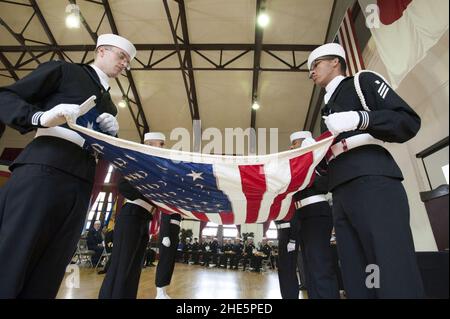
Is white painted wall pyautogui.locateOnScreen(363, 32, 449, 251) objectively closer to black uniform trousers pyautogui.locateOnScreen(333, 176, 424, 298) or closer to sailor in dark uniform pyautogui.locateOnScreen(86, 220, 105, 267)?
black uniform trousers pyautogui.locateOnScreen(333, 176, 424, 298)

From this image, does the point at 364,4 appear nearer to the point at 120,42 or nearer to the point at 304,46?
the point at 304,46

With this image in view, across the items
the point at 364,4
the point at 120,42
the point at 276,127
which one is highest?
the point at 276,127

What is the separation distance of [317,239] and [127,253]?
1439 millimetres

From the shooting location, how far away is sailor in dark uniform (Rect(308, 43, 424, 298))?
882mm

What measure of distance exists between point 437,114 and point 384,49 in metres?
2.73

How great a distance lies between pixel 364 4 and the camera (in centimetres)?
382

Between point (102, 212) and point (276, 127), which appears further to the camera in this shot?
point (102, 212)

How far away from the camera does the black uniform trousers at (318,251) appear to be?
71.9 inches

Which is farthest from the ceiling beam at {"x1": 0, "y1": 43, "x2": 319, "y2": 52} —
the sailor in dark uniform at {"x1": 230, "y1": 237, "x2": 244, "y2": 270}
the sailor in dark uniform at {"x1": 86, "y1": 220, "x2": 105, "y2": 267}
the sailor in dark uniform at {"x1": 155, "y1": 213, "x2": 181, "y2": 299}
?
the sailor in dark uniform at {"x1": 230, "y1": 237, "x2": 244, "y2": 270}

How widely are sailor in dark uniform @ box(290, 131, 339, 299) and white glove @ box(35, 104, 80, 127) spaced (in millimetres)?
1404

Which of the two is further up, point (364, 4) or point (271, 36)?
point (271, 36)

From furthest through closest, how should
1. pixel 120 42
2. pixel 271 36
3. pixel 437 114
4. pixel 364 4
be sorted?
pixel 271 36
pixel 364 4
pixel 120 42
pixel 437 114

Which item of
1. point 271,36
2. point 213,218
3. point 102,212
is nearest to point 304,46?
point 271,36

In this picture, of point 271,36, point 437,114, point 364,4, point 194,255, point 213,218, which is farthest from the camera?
point 194,255
